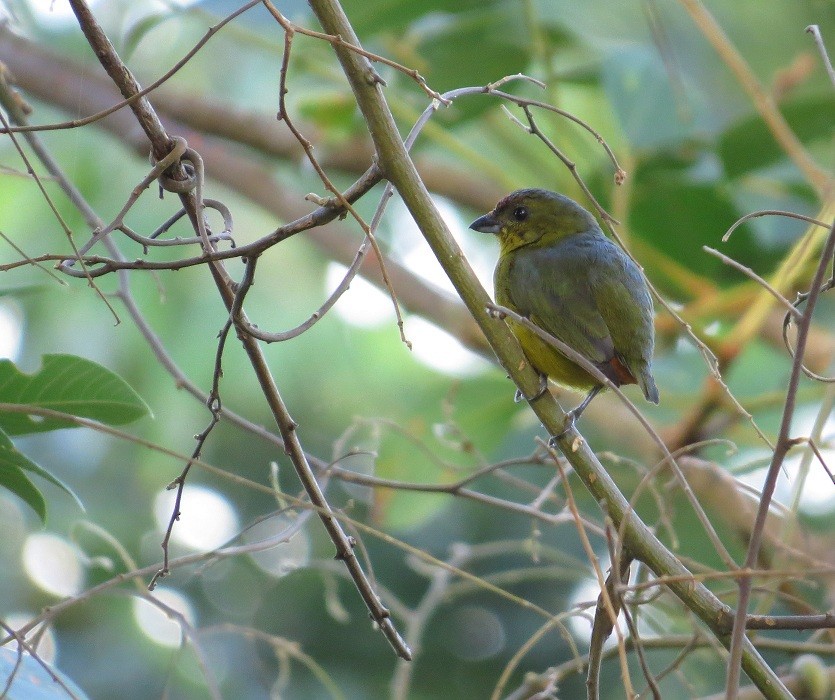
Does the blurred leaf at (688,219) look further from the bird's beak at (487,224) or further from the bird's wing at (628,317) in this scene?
the bird's wing at (628,317)

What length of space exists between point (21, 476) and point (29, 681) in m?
0.30

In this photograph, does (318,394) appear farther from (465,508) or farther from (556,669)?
(556,669)

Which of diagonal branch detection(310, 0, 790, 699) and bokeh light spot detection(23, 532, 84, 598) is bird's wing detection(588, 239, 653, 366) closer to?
diagonal branch detection(310, 0, 790, 699)

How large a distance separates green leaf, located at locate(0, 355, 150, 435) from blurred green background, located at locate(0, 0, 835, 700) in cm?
117

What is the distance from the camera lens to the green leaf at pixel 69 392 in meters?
1.55

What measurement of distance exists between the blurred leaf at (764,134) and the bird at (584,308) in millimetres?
915

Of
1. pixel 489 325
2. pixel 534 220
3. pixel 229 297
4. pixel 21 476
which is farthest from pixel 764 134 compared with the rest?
pixel 21 476

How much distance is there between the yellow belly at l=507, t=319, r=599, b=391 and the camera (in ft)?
7.57

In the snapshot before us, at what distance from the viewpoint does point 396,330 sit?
525 cm

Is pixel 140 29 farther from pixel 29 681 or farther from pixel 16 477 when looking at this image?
pixel 29 681

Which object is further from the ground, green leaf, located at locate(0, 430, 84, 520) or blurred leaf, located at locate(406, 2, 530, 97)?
blurred leaf, located at locate(406, 2, 530, 97)

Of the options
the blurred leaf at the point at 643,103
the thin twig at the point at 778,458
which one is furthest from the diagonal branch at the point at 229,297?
the blurred leaf at the point at 643,103

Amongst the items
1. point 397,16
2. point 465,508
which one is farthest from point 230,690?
point 397,16

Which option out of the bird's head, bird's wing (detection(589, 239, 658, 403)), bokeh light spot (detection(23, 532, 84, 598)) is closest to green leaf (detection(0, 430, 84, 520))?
bird's wing (detection(589, 239, 658, 403))
